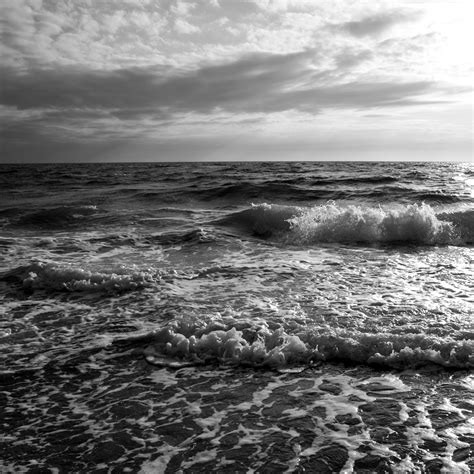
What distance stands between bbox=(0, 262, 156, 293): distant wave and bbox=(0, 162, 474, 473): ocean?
1.1 inches

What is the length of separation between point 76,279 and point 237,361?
381 centimetres

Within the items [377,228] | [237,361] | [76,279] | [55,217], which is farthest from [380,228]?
[55,217]

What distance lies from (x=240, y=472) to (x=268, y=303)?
3.30 meters

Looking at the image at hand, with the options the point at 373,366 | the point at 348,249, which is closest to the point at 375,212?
the point at 348,249

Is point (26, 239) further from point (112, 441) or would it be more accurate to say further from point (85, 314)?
point (112, 441)

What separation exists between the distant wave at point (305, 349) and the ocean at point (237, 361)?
0.02 meters

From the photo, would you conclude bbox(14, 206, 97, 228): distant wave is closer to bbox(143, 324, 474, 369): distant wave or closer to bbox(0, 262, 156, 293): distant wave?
bbox(0, 262, 156, 293): distant wave

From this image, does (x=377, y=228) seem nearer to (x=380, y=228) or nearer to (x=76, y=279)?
(x=380, y=228)

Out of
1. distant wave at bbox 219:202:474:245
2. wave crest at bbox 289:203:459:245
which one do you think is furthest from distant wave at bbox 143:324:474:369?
wave crest at bbox 289:203:459:245

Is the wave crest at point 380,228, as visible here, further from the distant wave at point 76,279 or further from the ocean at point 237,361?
the distant wave at point 76,279

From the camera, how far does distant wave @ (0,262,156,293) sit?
6.98 m

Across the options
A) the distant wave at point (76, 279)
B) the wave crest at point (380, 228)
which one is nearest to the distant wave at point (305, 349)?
the distant wave at point (76, 279)

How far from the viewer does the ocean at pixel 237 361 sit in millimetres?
3152

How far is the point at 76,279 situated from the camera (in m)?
7.26
